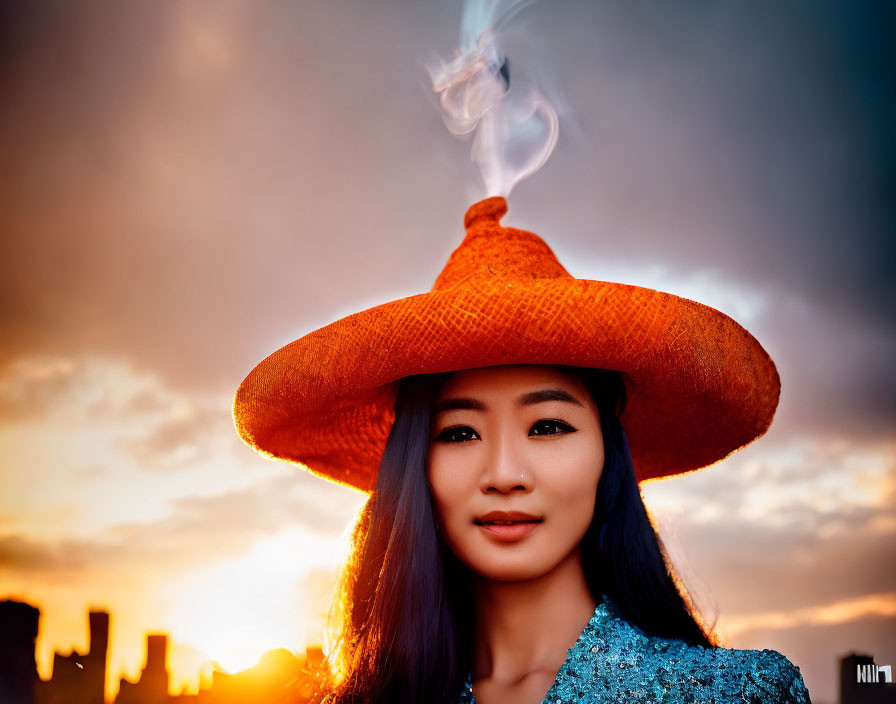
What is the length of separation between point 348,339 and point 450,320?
1.15 ft

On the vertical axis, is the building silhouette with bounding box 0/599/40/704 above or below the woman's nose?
below

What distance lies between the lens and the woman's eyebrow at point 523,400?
244 cm

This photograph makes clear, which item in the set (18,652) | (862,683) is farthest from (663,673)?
(18,652)

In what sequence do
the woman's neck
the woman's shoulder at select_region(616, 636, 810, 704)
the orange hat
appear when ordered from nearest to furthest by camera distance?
the woman's shoulder at select_region(616, 636, 810, 704), the orange hat, the woman's neck

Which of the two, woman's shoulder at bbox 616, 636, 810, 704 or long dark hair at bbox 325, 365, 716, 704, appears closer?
woman's shoulder at bbox 616, 636, 810, 704

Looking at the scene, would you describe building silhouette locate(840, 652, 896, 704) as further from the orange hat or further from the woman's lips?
the woman's lips

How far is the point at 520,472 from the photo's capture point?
236 centimetres

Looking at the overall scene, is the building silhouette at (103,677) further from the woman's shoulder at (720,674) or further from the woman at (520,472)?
the woman's shoulder at (720,674)

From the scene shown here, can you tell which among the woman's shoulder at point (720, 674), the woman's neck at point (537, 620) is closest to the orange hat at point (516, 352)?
the woman's neck at point (537, 620)

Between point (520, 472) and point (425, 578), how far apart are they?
1.66 ft

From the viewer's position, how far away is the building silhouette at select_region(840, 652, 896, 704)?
3.51m

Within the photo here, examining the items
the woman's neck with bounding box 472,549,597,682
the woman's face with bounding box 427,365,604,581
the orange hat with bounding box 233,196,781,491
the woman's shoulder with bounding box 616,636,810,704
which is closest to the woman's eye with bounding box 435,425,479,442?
the woman's face with bounding box 427,365,604,581

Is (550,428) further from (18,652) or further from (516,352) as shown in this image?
(18,652)

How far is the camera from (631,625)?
239 centimetres
